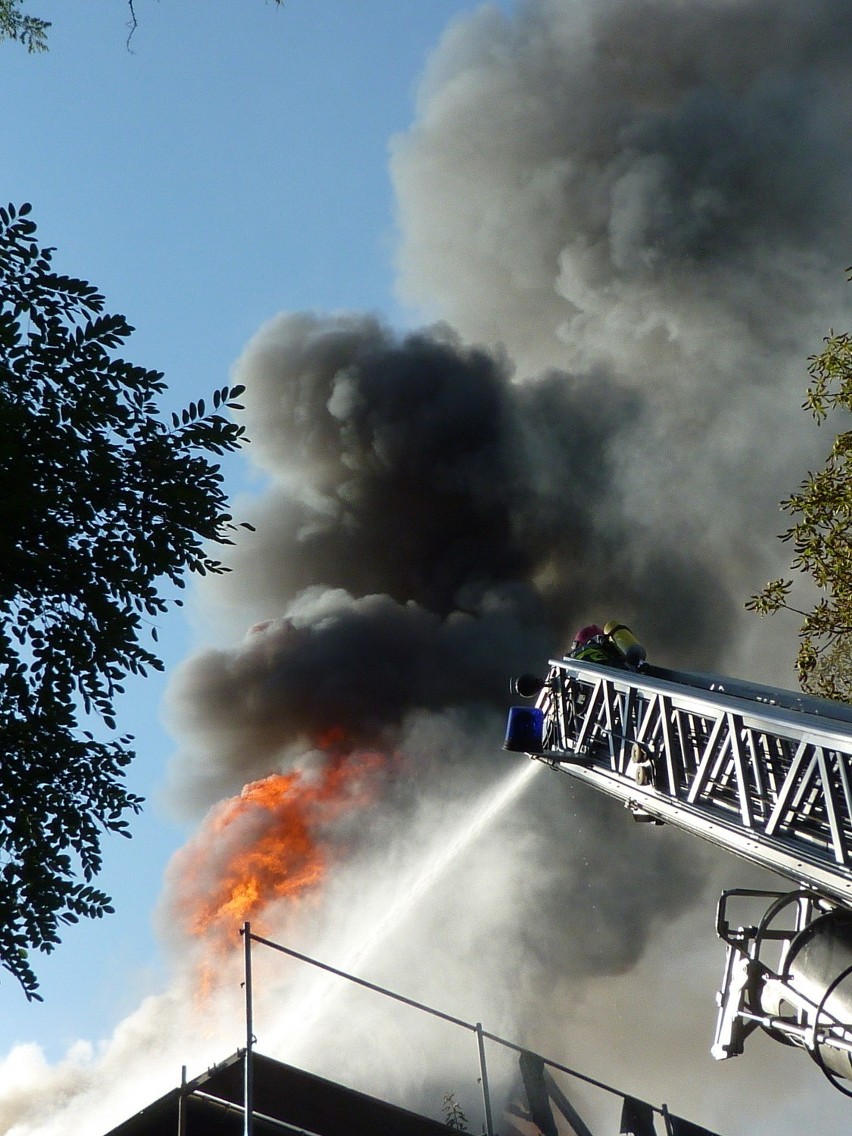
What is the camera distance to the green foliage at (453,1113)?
14.1m

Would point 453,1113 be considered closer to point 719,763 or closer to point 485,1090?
point 485,1090

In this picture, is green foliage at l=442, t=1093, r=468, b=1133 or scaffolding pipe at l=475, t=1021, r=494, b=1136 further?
green foliage at l=442, t=1093, r=468, b=1133

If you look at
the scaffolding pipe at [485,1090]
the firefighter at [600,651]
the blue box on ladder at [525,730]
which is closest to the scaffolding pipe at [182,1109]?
the scaffolding pipe at [485,1090]

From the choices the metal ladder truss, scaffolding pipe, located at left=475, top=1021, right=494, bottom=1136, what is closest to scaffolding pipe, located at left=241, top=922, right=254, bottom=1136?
scaffolding pipe, located at left=475, top=1021, right=494, bottom=1136

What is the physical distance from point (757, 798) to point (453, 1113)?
1210 cm

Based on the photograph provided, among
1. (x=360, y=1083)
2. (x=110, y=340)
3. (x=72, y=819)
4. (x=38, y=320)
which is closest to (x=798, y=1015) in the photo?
(x=72, y=819)

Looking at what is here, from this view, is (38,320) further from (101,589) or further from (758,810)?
(758,810)

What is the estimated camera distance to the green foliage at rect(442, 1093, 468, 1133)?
1414 cm

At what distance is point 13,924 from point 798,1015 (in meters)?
4.40

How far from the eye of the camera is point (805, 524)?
8938 millimetres

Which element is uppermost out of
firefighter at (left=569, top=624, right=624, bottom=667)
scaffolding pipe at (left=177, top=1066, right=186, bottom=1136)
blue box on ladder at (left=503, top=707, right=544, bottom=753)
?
firefighter at (left=569, top=624, right=624, bottom=667)

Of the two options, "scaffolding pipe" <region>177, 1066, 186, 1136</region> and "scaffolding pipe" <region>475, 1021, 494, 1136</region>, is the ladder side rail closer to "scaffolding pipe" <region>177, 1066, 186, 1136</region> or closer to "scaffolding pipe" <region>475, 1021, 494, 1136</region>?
"scaffolding pipe" <region>475, 1021, 494, 1136</region>

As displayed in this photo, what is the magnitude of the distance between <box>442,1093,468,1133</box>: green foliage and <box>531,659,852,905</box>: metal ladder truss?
9.28 metres

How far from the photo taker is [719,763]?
18.0 ft
